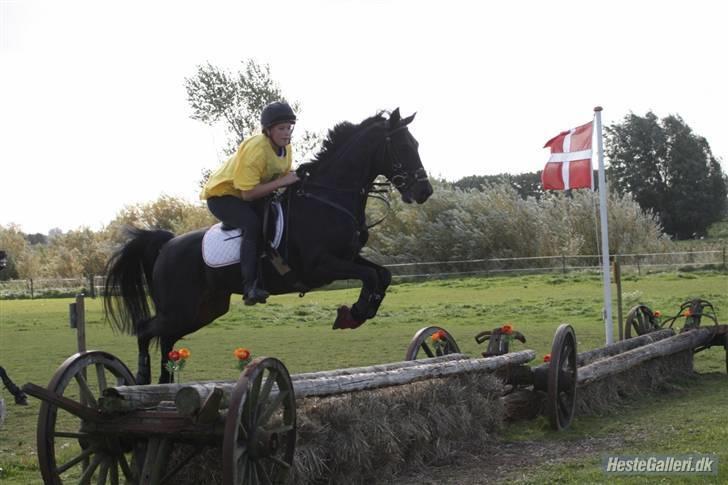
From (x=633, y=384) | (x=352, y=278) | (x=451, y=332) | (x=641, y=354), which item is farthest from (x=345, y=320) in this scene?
(x=451, y=332)

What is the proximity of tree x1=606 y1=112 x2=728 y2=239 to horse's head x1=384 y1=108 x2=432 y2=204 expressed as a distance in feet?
144

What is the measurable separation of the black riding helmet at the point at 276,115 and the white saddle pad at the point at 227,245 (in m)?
0.57

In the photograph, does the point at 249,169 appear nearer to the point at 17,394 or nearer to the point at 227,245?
the point at 227,245

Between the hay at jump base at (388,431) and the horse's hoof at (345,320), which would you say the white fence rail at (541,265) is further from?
the horse's hoof at (345,320)

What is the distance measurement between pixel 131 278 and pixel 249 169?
1571 millimetres

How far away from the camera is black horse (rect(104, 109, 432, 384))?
5699 millimetres

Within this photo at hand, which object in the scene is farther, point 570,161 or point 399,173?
point 570,161

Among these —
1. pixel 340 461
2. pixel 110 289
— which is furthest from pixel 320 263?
pixel 110 289

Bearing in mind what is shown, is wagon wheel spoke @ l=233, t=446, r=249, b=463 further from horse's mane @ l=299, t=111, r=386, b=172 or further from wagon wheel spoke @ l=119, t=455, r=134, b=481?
horse's mane @ l=299, t=111, r=386, b=172

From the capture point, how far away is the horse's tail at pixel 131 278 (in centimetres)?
658

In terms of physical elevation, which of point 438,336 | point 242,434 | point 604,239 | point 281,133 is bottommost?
point 242,434

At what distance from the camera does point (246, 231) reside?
572 centimetres

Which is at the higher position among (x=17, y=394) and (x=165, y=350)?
(x=165, y=350)

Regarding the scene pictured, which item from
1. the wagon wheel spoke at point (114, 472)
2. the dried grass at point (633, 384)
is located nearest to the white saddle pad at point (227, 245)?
the wagon wheel spoke at point (114, 472)
